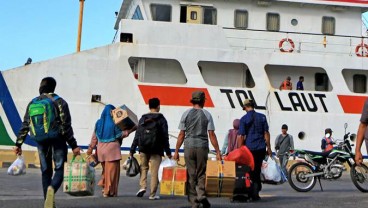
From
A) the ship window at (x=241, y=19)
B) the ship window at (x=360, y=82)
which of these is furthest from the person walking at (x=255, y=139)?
the ship window at (x=360, y=82)

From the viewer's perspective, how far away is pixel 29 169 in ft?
51.9

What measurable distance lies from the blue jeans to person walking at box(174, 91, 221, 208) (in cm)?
152

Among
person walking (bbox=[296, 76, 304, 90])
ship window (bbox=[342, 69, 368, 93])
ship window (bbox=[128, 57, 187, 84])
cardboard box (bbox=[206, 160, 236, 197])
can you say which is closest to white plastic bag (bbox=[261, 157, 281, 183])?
cardboard box (bbox=[206, 160, 236, 197])

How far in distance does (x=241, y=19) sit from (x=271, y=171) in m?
9.95

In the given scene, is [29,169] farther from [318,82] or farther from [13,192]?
[318,82]

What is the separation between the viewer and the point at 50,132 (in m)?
6.91

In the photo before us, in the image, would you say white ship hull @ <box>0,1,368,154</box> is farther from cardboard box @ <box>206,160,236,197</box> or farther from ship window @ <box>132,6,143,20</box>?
cardboard box @ <box>206,160,236,197</box>

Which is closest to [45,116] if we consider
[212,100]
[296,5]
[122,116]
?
[122,116]

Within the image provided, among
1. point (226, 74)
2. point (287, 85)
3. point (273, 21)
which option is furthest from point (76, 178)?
point (273, 21)

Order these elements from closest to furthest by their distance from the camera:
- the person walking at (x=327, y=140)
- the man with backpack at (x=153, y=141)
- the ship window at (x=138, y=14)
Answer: the man with backpack at (x=153, y=141), the person walking at (x=327, y=140), the ship window at (x=138, y=14)

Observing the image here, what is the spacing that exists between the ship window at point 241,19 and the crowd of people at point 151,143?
9.81 meters

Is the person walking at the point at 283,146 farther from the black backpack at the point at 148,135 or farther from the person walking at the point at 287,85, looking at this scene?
the black backpack at the point at 148,135

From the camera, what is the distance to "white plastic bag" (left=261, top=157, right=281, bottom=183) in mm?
9391

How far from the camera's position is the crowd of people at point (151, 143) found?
22.8 feet
